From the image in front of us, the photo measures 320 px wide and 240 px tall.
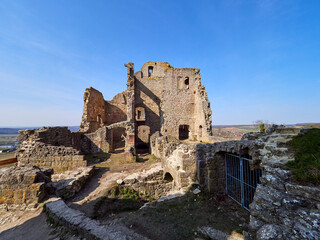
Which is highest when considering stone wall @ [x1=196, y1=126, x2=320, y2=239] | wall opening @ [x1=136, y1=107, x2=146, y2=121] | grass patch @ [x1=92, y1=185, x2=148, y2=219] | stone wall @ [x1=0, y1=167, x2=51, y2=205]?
wall opening @ [x1=136, y1=107, x2=146, y2=121]

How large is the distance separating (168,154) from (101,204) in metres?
4.30

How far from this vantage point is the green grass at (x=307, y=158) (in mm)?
2134

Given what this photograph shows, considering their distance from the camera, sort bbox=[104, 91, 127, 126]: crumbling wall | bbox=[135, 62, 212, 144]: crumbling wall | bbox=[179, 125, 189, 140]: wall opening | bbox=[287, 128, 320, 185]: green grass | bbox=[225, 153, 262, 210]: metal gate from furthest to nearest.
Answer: bbox=[104, 91, 127, 126]: crumbling wall → bbox=[179, 125, 189, 140]: wall opening → bbox=[135, 62, 212, 144]: crumbling wall → bbox=[225, 153, 262, 210]: metal gate → bbox=[287, 128, 320, 185]: green grass

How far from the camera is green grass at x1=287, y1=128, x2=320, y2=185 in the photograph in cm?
213

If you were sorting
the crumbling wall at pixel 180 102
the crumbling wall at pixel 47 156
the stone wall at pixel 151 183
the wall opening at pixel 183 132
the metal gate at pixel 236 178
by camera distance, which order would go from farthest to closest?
the wall opening at pixel 183 132, the crumbling wall at pixel 180 102, the crumbling wall at pixel 47 156, the stone wall at pixel 151 183, the metal gate at pixel 236 178

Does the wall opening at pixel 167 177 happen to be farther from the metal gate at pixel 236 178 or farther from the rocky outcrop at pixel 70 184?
the rocky outcrop at pixel 70 184

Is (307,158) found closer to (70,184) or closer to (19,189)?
(19,189)

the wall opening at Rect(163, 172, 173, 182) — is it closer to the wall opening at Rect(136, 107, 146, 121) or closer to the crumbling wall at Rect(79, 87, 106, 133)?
the crumbling wall at Rect(79, 87, 106, 133)

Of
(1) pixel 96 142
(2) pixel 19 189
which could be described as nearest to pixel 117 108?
(1) pixel 96 142

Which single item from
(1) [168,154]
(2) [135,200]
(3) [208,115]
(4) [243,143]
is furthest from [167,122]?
(4) [243,143]

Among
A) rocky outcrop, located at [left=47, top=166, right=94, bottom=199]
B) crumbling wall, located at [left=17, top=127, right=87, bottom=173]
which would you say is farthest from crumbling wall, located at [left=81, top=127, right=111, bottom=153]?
rocky outcrop, located at [left=47, top=166, right=94, bottom=199]

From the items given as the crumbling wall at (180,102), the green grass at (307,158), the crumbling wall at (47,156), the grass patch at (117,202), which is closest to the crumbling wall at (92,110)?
the crumbling wall at (180,102)

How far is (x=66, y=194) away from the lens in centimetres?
617

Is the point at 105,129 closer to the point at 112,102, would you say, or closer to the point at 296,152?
the point at 112,102
